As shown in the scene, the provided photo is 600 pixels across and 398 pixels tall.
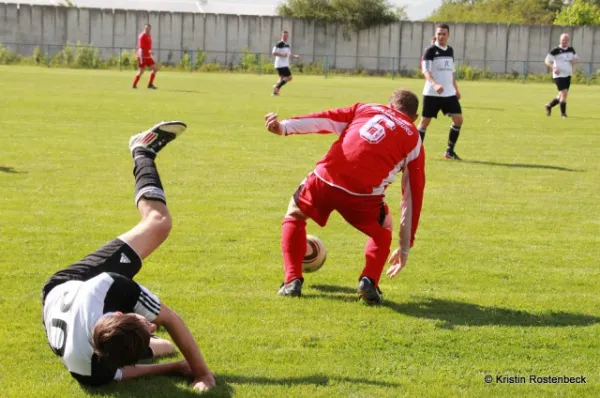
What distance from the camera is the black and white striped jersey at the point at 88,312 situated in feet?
15.0

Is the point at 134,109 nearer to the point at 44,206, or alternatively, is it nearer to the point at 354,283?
the point at 44,206

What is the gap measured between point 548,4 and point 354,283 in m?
73.2

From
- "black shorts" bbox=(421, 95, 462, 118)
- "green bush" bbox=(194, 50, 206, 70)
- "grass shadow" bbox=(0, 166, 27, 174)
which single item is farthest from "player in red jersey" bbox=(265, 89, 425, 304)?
"green bush" bbox=(194, 50, 206, 70)

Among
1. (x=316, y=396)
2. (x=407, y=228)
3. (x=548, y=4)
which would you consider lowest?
(x=316, y=396)

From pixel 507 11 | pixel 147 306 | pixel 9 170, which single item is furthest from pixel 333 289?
pixel 507 11

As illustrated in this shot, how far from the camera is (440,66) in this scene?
14.8 m

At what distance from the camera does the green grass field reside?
5.18m

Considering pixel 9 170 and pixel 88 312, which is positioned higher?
pixel 88 312

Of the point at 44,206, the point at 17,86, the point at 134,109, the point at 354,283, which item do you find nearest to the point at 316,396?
the point at 354,283

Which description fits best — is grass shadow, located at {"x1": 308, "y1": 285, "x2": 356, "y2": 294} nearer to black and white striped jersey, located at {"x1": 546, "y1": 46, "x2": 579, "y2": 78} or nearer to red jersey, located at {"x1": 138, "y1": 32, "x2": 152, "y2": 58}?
black and white striped jersey, located at {"x1": 546, "y1": 46, "x2": 579, "y2": 78}

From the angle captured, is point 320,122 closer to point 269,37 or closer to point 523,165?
point 523,165

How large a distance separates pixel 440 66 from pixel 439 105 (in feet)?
2.28

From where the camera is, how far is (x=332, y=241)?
8586 millimetres

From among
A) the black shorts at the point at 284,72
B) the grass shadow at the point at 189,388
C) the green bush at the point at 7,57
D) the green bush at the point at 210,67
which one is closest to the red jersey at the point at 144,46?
the black shorts at the point at 284,72
